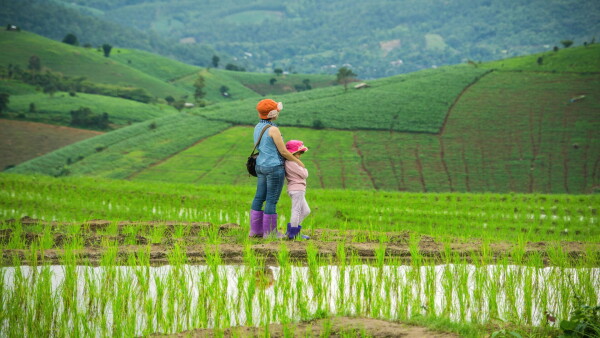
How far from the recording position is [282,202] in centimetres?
2023

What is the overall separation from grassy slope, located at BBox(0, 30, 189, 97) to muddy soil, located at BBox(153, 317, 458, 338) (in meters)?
115

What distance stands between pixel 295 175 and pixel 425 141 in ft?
175

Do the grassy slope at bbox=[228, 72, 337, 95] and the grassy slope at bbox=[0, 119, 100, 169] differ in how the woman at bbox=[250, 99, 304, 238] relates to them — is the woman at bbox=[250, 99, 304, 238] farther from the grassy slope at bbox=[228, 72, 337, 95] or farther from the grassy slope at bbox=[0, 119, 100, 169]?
the grassy slope at bbox=[228, 72, 337, 95]

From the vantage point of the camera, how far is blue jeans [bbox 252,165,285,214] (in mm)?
9664

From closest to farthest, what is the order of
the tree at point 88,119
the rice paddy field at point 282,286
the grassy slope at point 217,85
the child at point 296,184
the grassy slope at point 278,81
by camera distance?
1. the rice paddy field at point 282,286
2. the child at point 296,184
3. the tree at point 88,119
4. the grassy slope at point 217,85
5. the grassy slope at point 278,81

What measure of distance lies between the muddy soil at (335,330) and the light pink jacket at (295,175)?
3.77 meters

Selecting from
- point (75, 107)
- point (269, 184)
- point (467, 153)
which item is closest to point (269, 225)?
point (269, 184)

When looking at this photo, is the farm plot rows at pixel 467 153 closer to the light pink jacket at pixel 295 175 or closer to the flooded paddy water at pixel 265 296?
the light pink jacket at pixel 295 175

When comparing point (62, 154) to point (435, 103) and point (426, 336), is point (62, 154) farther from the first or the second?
point (426, 336)

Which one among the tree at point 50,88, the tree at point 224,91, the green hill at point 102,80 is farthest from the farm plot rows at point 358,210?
the tree at point 224,91

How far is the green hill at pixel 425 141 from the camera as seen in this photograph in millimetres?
53438

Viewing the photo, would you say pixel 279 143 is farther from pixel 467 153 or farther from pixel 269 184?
pixel 467 153

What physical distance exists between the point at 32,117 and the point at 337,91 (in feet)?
127

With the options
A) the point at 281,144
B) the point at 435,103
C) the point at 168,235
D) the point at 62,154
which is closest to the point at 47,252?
the point at 168,235
